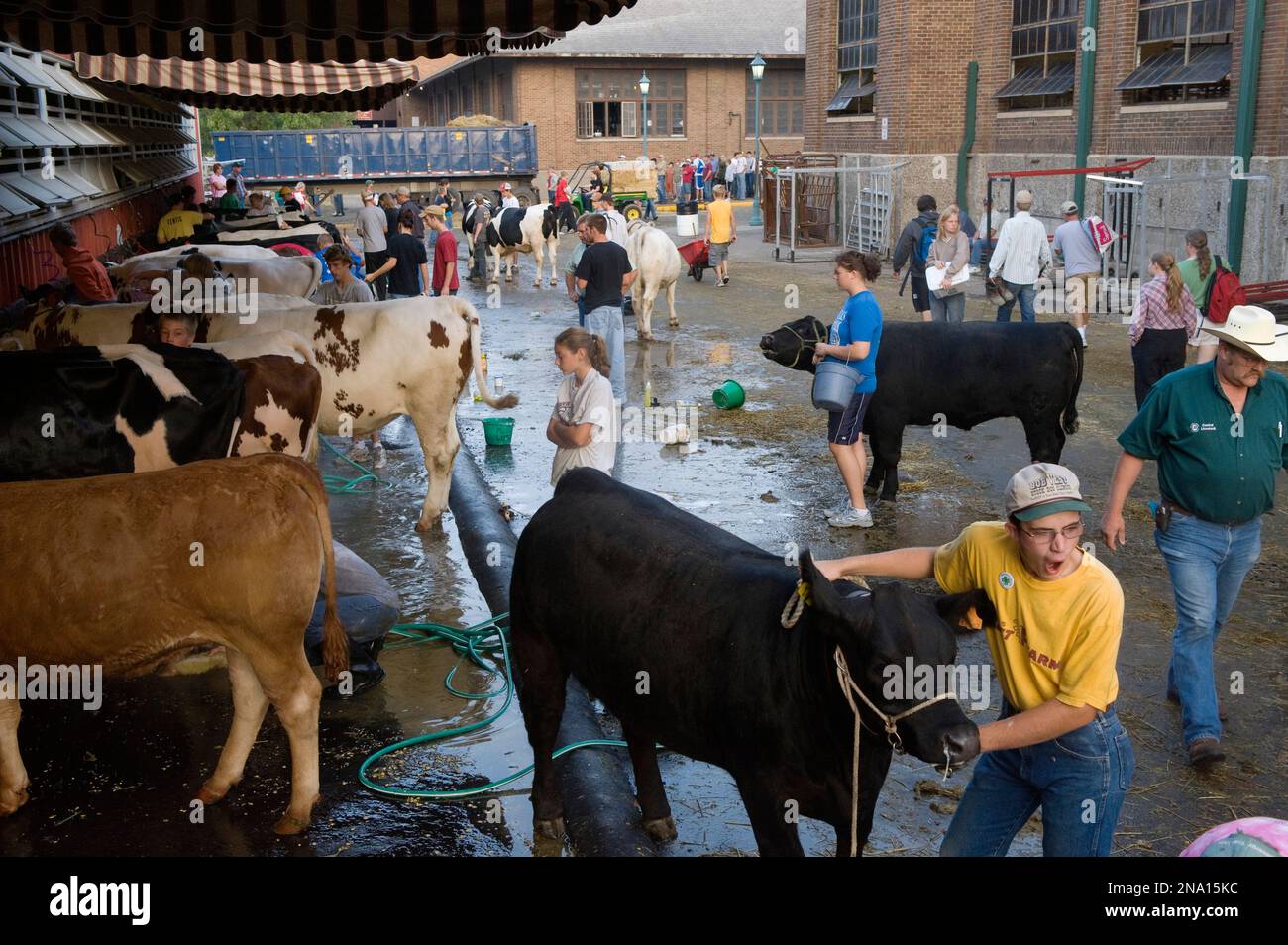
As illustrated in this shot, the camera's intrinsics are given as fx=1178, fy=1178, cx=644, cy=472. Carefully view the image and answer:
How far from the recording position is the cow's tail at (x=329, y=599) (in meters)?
5.09

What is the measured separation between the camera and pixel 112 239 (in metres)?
15.6

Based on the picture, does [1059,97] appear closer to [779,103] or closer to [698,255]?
[698,255]

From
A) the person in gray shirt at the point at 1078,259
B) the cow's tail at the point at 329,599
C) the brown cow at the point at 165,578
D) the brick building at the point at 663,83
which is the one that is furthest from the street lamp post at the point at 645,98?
the brown cow at the point at 165,578

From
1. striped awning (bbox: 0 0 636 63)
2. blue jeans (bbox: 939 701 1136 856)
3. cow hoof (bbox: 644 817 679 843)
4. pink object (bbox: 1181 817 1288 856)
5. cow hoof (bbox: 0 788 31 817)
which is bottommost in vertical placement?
cow hoof (bbox: 644 817 679 843)

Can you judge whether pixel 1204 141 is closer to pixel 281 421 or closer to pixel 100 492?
pixel 281 421

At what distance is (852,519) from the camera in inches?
354

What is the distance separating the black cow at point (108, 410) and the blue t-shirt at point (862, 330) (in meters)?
4.44

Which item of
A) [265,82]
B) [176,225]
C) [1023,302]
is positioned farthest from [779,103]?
[265,82]

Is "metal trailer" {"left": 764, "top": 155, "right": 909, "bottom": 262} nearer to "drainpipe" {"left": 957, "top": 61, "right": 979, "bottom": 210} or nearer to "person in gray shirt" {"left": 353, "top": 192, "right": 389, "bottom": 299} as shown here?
"drainpipe" {"left": 957, "top": 61, "right": 979, "bottom": 210}

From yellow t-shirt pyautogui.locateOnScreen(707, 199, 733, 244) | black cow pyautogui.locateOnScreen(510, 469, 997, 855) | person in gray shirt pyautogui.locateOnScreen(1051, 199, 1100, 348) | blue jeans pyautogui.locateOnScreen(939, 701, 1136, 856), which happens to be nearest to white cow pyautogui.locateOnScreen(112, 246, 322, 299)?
black cow pyautogui.locateOnScreen(510, 469, 997, 855)

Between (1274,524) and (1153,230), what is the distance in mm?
13439

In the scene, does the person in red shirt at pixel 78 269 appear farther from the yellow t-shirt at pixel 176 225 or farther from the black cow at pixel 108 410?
the yellow t-shirt at pixel 176 225

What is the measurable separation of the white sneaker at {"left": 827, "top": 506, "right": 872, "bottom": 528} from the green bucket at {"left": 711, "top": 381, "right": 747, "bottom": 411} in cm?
379

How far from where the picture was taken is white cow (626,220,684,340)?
56.5ft
